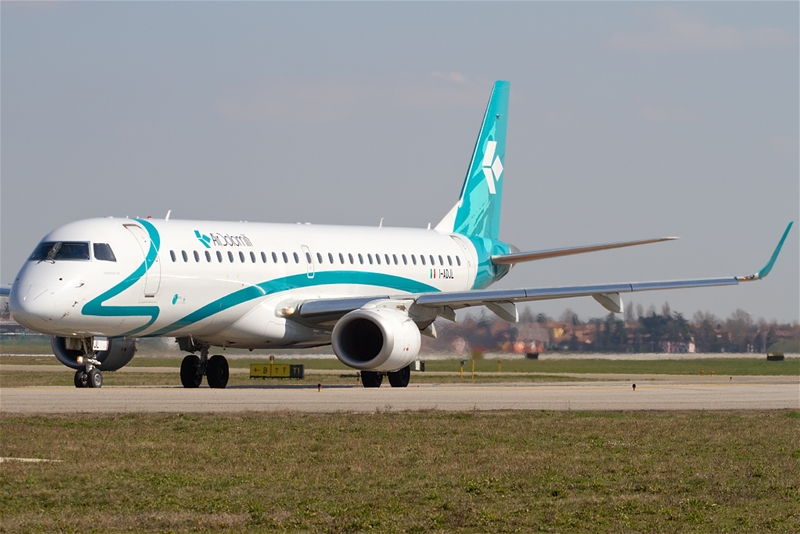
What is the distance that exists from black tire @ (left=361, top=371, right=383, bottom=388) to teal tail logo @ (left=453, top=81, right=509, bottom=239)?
346 inches

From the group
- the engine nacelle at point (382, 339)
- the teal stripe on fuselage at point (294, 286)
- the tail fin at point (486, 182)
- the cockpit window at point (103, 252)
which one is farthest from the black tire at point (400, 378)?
the cockpit window at point (103, 252)

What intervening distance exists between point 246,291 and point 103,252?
4.20 meters

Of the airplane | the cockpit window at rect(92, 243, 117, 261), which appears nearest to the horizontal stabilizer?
the airplane

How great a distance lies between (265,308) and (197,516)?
20.1 metres

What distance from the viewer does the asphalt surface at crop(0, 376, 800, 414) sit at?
2241 cm

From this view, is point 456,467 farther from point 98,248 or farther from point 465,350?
point 465,350

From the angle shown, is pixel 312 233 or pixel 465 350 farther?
pixel 465 350

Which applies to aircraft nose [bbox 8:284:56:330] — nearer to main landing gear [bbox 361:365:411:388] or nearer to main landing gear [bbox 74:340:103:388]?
main landing gear [bbox 74:340:103:388]

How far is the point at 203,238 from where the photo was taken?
30.2 metres

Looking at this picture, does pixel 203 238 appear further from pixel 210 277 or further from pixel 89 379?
pixel 89 379

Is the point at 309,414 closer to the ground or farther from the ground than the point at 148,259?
closer to the ground

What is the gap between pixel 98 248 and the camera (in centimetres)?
2759

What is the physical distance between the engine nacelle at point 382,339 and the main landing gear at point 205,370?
340 cm

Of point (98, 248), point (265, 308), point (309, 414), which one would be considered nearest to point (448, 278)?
point (265, 308)
